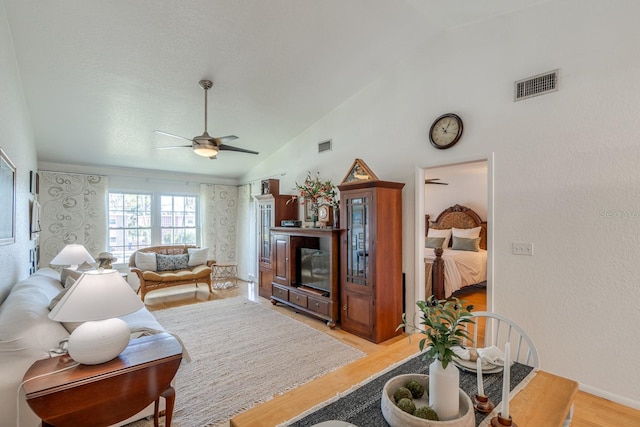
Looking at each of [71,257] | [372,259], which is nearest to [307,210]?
[372,259]

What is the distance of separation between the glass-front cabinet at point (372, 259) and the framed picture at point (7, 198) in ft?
10.1

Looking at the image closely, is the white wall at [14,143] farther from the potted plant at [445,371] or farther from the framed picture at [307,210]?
the framed picture at [307,210]

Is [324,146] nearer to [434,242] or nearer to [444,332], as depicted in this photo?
[434,242]

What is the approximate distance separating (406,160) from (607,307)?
229cm

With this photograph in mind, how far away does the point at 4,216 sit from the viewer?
84.8 inches

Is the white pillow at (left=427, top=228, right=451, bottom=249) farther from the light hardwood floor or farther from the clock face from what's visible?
the clock face

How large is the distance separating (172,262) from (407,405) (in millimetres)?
5627

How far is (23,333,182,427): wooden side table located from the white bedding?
3963 mm

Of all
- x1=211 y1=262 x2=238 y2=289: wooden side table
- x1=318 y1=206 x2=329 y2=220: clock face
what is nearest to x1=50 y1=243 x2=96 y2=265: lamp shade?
x1=211 y1=262 x2=238 y2=289: wooden side table

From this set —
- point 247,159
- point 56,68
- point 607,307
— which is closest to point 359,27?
point 56,68

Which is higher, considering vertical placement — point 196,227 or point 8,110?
point 8,110

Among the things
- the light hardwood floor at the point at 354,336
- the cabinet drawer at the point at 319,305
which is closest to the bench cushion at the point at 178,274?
the light hardwood floor at the point at 354,336

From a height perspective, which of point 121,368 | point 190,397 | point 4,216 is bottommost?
point 190,397

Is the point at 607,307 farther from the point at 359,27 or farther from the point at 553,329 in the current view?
the point at 359,27
